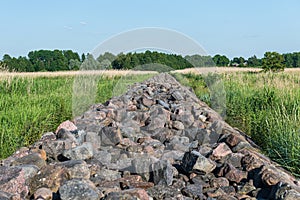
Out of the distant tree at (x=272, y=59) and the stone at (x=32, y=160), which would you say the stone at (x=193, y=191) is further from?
the distant tree at (x=272, y=59)

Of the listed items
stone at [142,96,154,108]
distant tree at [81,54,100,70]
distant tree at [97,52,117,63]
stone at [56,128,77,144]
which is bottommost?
stone at [56,128,77,144]

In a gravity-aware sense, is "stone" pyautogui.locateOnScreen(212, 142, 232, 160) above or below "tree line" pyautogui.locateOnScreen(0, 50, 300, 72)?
below

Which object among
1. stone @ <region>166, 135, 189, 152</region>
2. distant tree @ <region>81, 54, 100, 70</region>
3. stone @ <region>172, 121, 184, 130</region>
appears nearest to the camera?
stone @ <region>166, 135, 189, 152</region>

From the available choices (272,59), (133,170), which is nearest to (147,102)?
(133,170)

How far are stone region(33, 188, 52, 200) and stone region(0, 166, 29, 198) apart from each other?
111mm

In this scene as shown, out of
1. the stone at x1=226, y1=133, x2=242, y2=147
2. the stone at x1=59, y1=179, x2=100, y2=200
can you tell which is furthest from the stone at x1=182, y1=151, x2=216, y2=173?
the stone at x1=226, y1=133, x2=242, y2=147

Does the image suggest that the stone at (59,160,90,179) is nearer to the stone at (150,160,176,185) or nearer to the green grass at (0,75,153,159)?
the stone at (150,160,176,185)

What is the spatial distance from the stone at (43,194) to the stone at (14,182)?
0.36 feet

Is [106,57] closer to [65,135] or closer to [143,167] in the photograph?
[65,135]

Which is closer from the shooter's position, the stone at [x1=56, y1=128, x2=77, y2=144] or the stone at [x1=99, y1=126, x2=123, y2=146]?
the stone at [x1=56, y1=128, x2=77, y2=144]

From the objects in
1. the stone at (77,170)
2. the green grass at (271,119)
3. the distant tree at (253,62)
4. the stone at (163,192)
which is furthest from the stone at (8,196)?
the distant tree at (253,62)

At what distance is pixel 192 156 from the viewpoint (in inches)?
125

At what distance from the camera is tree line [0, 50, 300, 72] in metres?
7.23

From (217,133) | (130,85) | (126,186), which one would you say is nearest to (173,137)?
Result: (217,133)
